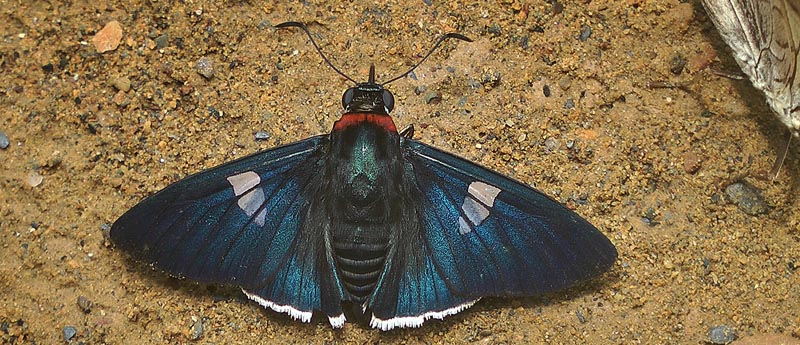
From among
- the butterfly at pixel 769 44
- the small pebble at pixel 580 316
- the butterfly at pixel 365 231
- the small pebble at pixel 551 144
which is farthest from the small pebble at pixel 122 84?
the butterfly at pixel 769 44

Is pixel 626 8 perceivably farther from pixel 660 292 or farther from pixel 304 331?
pixel 304 331

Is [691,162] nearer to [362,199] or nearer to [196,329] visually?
[362,199]

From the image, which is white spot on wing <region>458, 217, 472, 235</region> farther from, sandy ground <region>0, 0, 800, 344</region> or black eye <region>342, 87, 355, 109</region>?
black eye <region>342, 87, 355, 109</region>

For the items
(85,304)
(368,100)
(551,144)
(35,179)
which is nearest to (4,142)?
(35,179)

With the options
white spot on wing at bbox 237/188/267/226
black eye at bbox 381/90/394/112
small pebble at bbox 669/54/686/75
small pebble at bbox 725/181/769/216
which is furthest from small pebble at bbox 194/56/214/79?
small pebble at bbox 725/181/769/216

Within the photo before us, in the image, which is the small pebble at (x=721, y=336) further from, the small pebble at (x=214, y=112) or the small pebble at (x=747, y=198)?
the small pebble at (x=214, y=112)

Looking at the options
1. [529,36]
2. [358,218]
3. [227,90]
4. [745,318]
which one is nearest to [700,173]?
[745,318]
